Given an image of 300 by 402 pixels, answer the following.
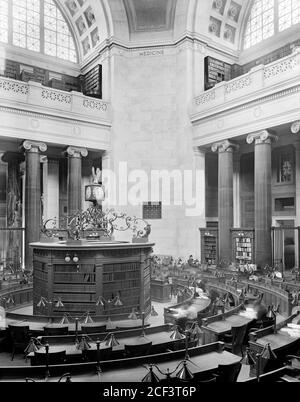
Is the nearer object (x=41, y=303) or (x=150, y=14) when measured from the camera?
(x=41, y=303)

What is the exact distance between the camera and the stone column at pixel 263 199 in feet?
54.3

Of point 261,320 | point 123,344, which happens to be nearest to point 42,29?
point 261,320

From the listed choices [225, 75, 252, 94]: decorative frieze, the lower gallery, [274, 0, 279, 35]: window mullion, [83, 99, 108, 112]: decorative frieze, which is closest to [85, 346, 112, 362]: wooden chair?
the lower gallery

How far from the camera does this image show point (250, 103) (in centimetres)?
1686

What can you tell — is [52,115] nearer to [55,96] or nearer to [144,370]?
[55,96]

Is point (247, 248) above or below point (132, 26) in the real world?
below

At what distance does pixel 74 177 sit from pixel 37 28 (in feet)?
32.7

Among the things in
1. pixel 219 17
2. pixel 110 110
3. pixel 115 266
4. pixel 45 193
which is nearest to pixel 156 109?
pixel 110 110

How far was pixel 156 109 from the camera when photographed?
20969mm

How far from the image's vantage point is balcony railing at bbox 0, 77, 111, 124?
17.2m

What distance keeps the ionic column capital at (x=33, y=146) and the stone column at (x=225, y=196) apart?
8.86 meters

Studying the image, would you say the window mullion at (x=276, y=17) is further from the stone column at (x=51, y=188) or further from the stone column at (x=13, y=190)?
the stone column at (x=13, y=190)

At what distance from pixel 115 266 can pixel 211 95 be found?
12139mm

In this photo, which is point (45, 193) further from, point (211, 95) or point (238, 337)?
point (238, 337)
